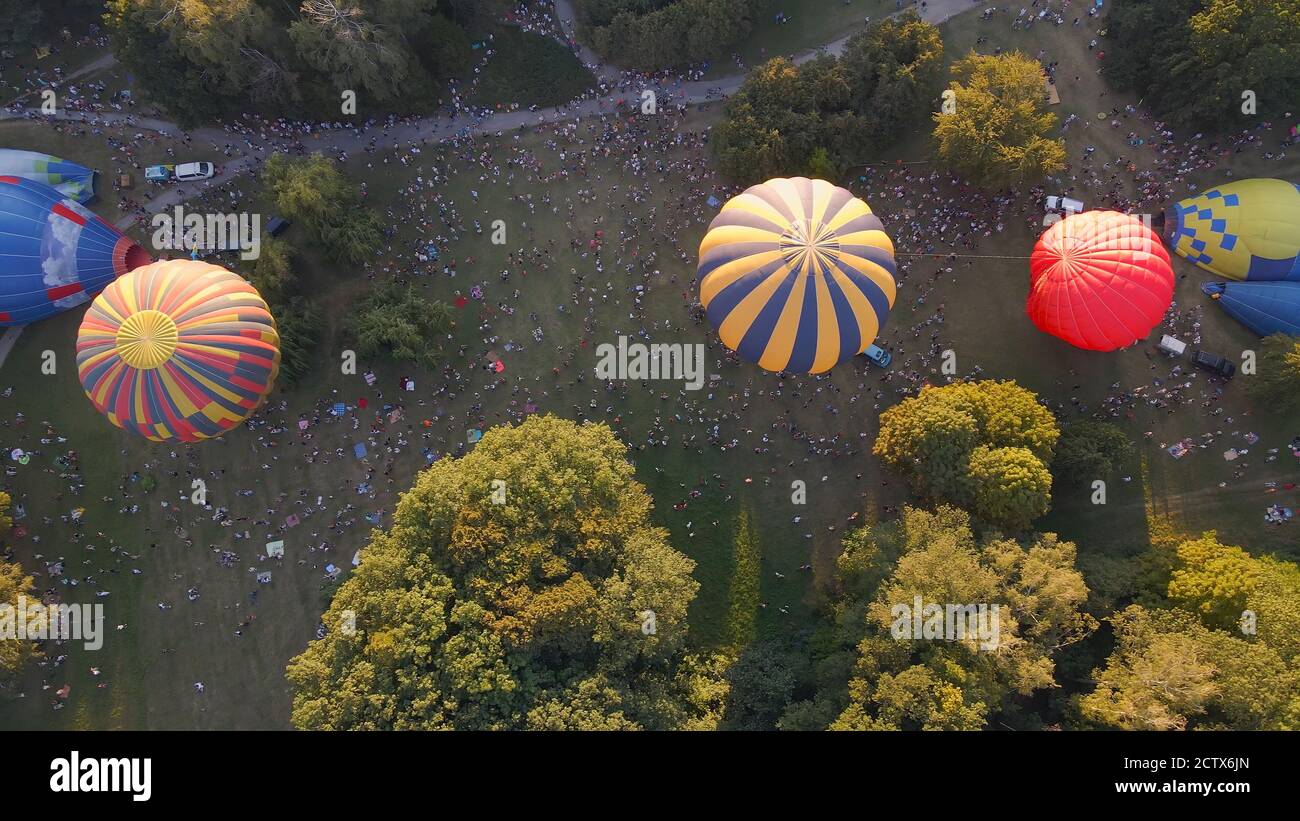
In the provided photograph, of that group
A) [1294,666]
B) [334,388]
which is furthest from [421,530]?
[1294,666]

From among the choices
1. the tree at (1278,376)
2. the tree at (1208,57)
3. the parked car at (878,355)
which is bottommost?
the tree at (1278,376)

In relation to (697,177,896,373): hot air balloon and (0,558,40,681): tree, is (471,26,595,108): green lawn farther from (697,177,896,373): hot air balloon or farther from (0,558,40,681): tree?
(0,558,40,681): tree

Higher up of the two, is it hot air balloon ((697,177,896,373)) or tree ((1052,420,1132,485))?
hot air balloon ((697,177,896,373))

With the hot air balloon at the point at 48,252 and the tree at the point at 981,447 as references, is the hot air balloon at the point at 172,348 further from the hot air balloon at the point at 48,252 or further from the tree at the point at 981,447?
the tree at the point at 981,447

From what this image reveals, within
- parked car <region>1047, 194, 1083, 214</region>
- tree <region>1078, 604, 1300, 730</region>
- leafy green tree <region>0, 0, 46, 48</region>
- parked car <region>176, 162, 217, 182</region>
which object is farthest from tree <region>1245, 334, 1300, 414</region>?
leafy green tree <region>0, 0, 46, 48</region>

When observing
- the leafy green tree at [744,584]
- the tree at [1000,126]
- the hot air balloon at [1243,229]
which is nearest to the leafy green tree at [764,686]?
the leafy green tree at [744,584]

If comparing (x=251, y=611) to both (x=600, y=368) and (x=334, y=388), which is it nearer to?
(x=334, y=388)

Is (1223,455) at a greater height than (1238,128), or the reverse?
(1238,128)
